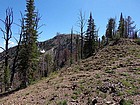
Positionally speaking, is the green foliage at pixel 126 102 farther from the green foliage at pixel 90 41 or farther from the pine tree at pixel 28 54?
the green foliage at pixel 90 41

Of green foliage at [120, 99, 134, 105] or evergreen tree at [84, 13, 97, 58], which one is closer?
green foliage at [120, 99, 134, 105]

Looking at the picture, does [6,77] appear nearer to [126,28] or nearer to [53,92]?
[53,92]

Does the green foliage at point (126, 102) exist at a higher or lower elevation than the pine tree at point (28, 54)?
lower

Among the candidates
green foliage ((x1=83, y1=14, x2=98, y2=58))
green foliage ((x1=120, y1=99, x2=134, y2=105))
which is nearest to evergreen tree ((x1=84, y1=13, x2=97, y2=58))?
green foliage ((x1=83, y1=14, x2=98, y2=58))

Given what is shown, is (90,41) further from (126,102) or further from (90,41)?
(126,102)

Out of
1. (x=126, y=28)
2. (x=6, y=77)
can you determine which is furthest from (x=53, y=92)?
(x=126, y=28)

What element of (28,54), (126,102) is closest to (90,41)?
(28,54)

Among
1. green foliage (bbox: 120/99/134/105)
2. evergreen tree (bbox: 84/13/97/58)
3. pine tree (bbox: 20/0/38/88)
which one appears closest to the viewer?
green foliage (bbox: 120/99/134/105)

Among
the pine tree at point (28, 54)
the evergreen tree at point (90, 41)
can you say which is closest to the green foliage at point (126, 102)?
the pine tree at point (28, 54)

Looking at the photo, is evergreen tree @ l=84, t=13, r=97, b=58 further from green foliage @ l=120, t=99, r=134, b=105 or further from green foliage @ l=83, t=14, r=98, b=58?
green foliage @ l=120, t=99, r=134, b=105

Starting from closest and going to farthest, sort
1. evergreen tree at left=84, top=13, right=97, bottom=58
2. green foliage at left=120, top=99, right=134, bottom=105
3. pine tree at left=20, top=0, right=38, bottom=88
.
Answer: green foliage at left=120, top=99, right=134, bottom=105 < pine tree at left=20, top=0, right=38, bottom=88 < evergreen tree at left=84, top=13, right=97, bottom=58

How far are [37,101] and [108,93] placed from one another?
489cm

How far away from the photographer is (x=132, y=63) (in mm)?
22688

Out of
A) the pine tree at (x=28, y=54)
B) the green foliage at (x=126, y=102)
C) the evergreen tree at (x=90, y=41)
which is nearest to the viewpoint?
the green foliage at (x=126, y=102)
